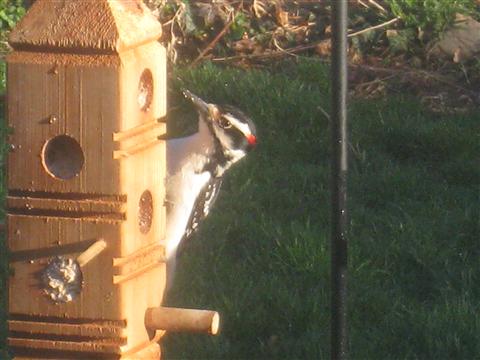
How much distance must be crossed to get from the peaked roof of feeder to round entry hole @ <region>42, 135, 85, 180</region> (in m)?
0.22

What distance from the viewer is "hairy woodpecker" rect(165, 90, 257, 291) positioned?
4914 millimetres

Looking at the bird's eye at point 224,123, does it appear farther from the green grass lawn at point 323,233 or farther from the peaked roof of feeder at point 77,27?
the peaked roof of feeder at point 77,27

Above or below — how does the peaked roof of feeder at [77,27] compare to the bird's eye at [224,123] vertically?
above

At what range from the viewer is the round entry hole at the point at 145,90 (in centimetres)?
288

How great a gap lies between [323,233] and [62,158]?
299 centimetres

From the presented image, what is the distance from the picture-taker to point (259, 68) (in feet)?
25.4

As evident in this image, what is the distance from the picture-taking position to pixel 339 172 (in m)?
2.83

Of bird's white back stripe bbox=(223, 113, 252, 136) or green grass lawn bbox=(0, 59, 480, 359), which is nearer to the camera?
green grass lawn bbox=(0, 59, 480, 359)

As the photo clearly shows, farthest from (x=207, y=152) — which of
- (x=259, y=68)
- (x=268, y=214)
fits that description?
(x=259, y=68)

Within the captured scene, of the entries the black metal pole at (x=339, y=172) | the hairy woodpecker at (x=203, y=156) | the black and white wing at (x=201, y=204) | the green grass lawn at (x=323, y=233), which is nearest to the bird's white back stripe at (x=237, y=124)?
the hairy woodpecker at (x=203, y=156)

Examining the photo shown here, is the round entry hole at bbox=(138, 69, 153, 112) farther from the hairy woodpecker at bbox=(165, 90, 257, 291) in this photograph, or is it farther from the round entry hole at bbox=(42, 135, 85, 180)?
the hairy woodpecker at bbox=(165, 90, 257, 291)

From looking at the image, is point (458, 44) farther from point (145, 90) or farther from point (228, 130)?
point (145, 90)

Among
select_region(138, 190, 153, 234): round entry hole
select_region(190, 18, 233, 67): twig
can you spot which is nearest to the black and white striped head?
select_region(138, 190, 153, 234): round entry hole

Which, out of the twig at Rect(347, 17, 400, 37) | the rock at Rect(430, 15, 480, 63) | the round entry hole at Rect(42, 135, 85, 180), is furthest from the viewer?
the twig at Rect(347, 17, 400, 37)
